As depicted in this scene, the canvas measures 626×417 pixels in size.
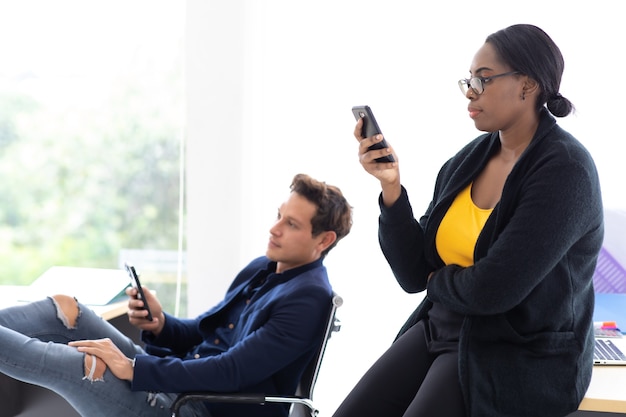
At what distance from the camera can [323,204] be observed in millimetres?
2312

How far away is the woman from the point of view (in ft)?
5.65

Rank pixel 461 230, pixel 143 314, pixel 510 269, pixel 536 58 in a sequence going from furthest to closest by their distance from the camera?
pixel 143 314 → pixel 461 230 → pixel 536 58 → pixel 510 269

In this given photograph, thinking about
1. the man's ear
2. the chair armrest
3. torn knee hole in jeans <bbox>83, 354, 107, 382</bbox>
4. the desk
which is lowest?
the chair armrest

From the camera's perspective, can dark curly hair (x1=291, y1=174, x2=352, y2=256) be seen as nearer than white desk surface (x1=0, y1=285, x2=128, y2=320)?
Yes

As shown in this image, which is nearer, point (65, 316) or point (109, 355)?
point (109, 355)

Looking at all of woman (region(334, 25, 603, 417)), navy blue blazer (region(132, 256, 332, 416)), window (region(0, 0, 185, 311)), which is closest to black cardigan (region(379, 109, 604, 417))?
woman (region(334, 25, 603, 417))

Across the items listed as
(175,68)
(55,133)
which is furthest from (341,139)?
(55,133)

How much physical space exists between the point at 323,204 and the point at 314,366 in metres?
0.47

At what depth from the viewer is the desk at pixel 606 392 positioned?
1.81 metres

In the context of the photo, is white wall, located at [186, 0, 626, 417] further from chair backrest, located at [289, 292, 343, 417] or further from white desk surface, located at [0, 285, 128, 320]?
chair backrest, located at [289, 292, 343, 417]

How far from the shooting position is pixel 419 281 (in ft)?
6.87

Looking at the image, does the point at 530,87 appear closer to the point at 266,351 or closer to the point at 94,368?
the point at 266,351

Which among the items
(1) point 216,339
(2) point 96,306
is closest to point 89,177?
(2) point 96,306

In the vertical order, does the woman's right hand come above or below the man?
above
